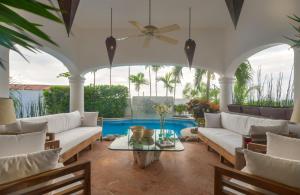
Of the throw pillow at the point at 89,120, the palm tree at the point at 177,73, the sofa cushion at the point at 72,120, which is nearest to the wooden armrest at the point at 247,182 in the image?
the sofa cushion at the point at 72,120

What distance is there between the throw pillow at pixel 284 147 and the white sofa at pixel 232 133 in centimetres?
122

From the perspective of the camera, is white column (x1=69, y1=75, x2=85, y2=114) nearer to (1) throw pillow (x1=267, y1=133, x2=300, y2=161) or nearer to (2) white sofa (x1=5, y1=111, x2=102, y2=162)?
(2) white sofa (x1=5, y1=111, x2=102, y2=162)

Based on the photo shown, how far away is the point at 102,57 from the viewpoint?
20.1 ft

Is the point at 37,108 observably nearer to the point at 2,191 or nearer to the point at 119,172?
the point at 119,172

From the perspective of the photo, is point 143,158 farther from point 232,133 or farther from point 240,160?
point 232,133

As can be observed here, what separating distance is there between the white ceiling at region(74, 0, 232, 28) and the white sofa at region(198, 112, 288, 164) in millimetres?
2514

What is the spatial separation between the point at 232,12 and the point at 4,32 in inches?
46.7

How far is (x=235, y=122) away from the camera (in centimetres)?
423

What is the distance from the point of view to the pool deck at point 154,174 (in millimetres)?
2594

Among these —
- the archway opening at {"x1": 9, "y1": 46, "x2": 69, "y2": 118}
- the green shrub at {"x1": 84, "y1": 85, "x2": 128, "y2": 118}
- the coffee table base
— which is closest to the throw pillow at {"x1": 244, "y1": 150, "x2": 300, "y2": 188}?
the coffee table base

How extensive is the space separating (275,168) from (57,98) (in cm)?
875

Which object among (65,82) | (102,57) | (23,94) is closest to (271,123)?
(102,57)

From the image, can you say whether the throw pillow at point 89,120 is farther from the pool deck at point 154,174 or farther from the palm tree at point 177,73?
the palm tree at point 177,73

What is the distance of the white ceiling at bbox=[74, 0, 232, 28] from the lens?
4434 millimetres
